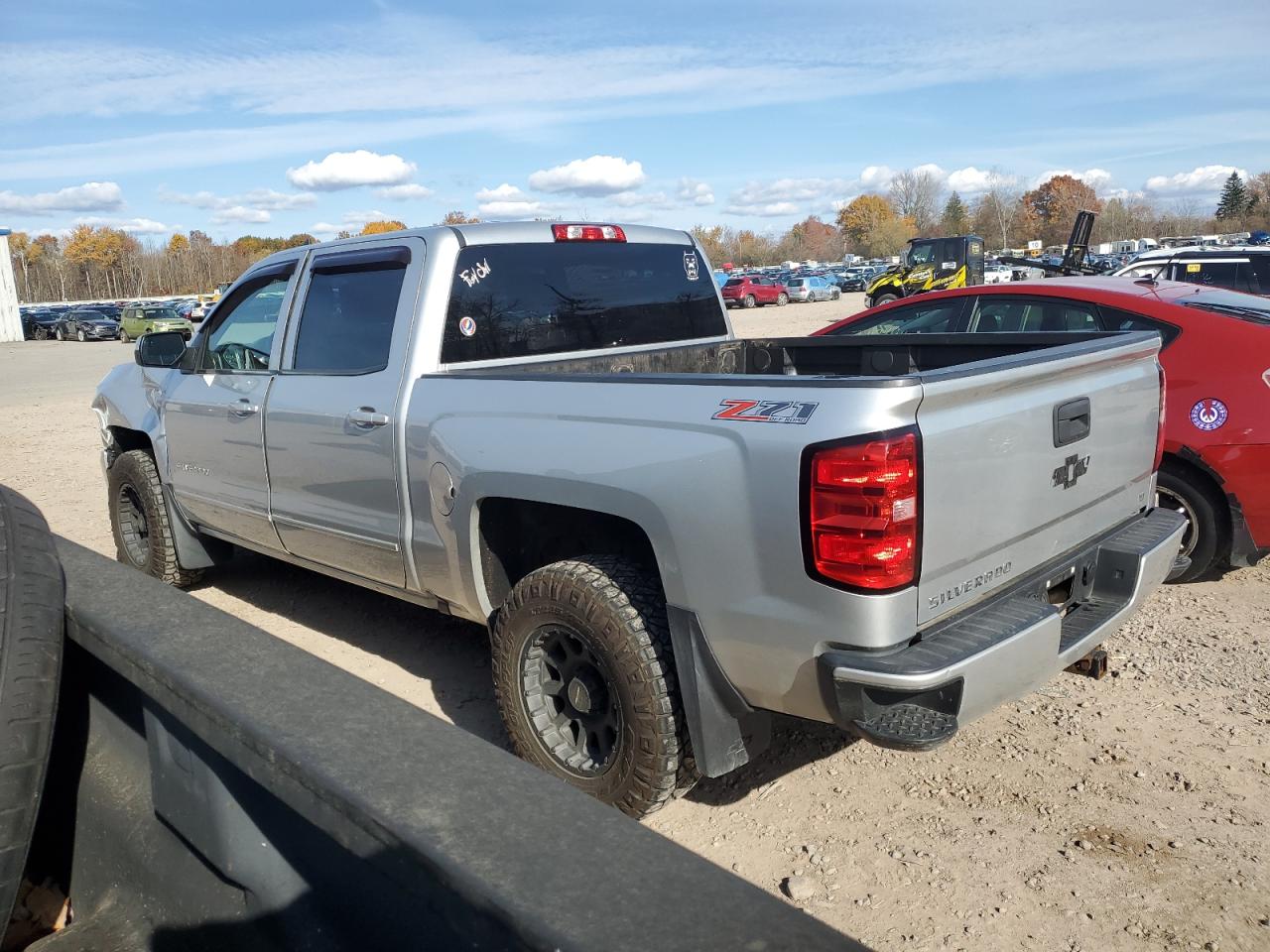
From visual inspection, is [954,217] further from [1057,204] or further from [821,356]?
[821,356]

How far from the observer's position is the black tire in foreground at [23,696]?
247 centimetres

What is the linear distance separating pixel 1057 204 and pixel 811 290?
89.3 meters

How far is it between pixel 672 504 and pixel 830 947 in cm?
180

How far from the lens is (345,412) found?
4223 millimetres

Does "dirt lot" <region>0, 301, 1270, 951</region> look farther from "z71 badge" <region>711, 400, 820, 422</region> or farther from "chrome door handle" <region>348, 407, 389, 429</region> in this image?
"z71 badge" <region>711, 400, 820, 422</region>

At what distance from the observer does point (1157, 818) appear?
335cm

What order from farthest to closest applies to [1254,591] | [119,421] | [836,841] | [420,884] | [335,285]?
[119,421], [1254,591], [335,285], [836,841], [420,884]

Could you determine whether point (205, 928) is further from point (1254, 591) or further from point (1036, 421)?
point (1254, 591)

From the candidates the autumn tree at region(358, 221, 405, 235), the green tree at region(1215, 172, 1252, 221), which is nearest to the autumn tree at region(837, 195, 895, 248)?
the green tree at region(1215, 172, 1252, 221)

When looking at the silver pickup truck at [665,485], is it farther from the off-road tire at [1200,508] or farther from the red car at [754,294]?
the red car at [754,294]

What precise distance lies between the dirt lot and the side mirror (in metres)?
1.63

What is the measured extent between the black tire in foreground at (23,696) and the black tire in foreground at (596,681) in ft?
4.65

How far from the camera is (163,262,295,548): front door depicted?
4.95m

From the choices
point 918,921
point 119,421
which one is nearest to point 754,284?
point 119,421
